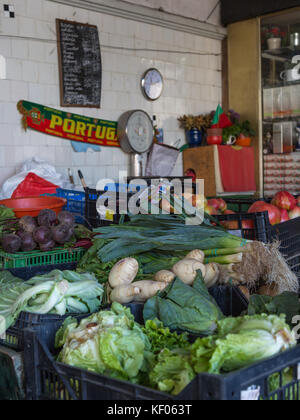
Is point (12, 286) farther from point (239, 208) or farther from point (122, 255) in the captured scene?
point (239, 208)

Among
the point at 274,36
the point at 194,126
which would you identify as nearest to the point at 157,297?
the point at 194,126

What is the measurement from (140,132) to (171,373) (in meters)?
4.58

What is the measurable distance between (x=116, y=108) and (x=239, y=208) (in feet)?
8.63

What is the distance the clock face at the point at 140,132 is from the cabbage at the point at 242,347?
444 centimetres

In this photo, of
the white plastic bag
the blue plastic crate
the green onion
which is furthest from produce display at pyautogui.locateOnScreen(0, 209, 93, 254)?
the white plastic bag

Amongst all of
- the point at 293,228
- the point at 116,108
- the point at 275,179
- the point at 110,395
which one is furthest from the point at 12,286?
the point at 275,179

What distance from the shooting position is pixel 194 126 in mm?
6504

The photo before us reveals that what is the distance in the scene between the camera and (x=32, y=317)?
1.65 meters

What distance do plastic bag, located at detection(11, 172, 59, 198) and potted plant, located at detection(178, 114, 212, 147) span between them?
267 cm

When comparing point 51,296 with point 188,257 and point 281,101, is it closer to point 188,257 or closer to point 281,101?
→ point 188,257

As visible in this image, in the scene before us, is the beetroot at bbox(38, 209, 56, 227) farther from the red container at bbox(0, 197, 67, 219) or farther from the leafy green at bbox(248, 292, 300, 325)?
the leafy green at bbox(248, 292, 300, 325)

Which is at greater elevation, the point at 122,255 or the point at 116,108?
the point at 116,108

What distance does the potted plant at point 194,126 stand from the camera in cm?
648

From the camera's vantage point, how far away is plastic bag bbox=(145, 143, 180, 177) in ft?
19.7
